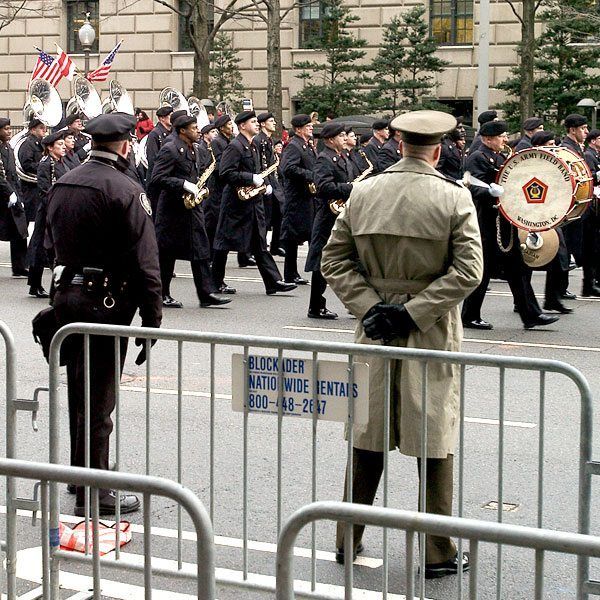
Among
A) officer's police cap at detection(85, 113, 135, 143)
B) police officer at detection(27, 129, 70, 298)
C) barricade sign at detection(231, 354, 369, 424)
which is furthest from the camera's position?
police officer at detection(27, 129, 70, 298)

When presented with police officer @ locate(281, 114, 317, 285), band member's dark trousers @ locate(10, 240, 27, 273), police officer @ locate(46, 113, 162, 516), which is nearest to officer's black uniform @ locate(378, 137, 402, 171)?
police officer @ locate(281, 114, 317, 285)

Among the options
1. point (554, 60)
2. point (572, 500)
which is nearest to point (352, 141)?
point (572, 500)

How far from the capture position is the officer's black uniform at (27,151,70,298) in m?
14.6

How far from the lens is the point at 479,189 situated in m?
12.4

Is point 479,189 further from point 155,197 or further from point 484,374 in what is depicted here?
point 155,197

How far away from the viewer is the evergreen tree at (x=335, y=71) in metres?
34.7

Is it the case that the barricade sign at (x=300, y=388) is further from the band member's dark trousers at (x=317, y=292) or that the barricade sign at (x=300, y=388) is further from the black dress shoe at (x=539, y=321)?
the band member's dark trousers at (x=317, y=292)

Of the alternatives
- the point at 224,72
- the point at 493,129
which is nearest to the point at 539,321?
the point at 493,129

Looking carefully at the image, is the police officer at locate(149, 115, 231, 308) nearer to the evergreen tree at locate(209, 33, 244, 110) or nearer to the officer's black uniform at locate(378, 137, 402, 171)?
the officer's black uniform at locate(378, 137, 402, 171)

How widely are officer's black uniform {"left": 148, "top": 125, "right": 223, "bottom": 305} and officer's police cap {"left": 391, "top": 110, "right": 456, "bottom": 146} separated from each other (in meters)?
7.82

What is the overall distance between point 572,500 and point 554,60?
89.8 ft

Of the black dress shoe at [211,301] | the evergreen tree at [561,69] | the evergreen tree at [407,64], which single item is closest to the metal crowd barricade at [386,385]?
the black dress shoe at [211,301]

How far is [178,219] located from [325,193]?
1.63 meters

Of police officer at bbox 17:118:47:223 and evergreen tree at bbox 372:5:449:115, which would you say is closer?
police officer at bbox 17:118:47:223
